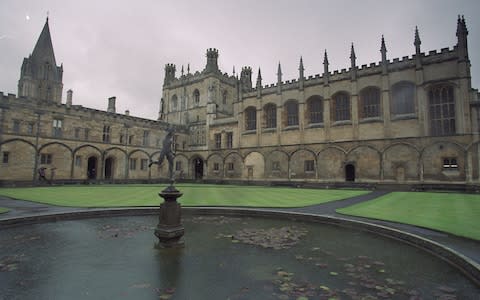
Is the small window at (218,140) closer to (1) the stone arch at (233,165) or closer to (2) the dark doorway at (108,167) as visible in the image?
(1) the stone arch at (233,165)

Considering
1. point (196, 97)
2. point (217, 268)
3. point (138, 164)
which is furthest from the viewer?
point (196, 97)

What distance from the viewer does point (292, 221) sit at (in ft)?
30.7

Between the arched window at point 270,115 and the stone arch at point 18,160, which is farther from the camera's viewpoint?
the arched window at point 270,115

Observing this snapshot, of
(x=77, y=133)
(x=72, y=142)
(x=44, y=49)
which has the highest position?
(x=44, y=49)

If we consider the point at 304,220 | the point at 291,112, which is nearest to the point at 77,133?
the point at 291,112

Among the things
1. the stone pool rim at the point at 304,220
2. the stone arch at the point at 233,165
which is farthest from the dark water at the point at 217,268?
the stone arch at the point at 233,165

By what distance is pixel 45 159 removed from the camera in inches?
1091

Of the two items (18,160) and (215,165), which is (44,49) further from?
(215,165)

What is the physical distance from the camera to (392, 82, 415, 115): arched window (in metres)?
25.9

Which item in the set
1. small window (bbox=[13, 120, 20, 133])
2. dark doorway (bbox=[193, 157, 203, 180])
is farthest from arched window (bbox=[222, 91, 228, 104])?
small window (bbox=[13, 120, 20, 133])

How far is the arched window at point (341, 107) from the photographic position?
2964 centimetres

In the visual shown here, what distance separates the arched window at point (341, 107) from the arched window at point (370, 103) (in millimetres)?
1497

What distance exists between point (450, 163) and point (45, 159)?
1605 inches

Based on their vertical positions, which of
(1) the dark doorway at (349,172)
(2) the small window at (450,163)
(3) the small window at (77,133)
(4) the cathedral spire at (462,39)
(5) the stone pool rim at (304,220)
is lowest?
(5) the stone pool rim at (304,220)
